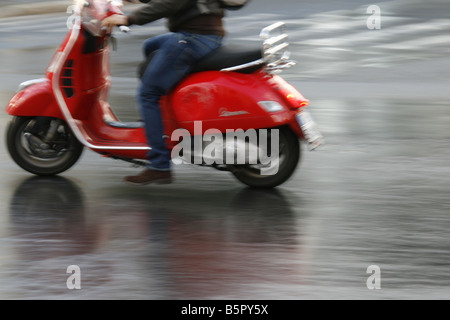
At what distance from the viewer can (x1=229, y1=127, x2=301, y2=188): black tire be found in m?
7.89

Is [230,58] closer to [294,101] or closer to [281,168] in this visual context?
[294,101]

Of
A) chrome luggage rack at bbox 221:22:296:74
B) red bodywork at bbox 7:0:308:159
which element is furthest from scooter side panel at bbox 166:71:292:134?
chrome luggage rack at bbox 221:22:296:74

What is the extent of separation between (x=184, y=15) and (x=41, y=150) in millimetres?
1569

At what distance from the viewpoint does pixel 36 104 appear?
816 cm

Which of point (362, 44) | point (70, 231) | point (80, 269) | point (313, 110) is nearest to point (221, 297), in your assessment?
point (80, 269)

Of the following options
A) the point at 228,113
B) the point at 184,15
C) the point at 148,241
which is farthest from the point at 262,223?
the point at 184,15

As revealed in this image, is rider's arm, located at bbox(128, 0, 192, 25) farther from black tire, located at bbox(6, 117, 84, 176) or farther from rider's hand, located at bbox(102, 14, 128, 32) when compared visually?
black tire, located at bbox(6, 117, 84, 176)

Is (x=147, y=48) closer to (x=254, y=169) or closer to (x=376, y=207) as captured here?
(x=254, y=169)

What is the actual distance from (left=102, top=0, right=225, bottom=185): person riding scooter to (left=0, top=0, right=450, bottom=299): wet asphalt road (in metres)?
0.32

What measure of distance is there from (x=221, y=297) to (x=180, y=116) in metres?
2.60

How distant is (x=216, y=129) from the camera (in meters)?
7.84

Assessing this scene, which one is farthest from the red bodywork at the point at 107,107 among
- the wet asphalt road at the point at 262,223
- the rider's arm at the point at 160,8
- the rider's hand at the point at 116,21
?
the rider's arm at the point at 160,8

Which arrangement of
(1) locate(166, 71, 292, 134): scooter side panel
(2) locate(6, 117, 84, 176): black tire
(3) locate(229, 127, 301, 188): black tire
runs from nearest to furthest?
(1) locate(166, 71, 292, 134): scooter side panel
(3) locate(229, 127, 301, 188): black tire
(2) locate(6, 117, 84, 176): black tire

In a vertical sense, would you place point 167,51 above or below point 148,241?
above
